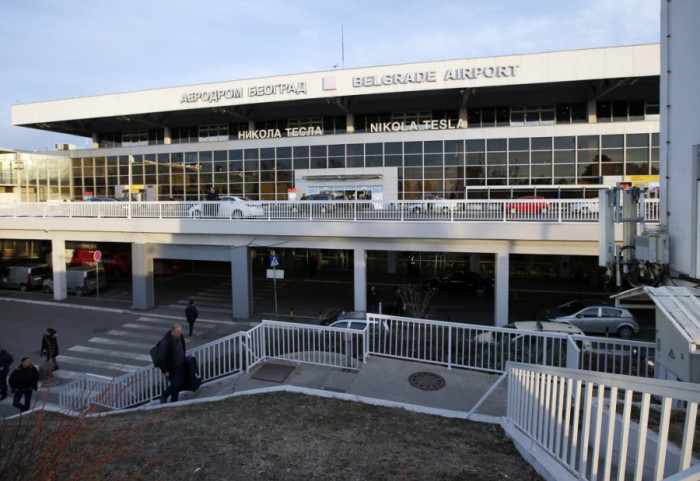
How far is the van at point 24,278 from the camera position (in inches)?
942

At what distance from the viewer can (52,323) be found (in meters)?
17.9

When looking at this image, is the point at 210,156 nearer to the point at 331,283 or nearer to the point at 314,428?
the point at 331,283

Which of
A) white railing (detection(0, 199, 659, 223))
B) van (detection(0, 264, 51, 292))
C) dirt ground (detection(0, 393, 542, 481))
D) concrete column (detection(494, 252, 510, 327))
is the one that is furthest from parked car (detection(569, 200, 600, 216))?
van (detection(0, 264, 51, 292))

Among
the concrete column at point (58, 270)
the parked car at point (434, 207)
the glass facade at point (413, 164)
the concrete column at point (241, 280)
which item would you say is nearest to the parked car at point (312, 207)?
the concrete column at point (241, 280)

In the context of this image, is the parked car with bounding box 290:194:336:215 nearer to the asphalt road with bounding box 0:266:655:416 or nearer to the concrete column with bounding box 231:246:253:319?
the concrete column with bounding box 231:246:253:319

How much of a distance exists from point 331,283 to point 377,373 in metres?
18.0

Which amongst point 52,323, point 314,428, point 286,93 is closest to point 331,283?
point 286,93

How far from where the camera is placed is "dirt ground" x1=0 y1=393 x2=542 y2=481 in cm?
430

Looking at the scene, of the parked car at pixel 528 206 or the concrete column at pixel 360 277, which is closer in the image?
the parked car at pixel 528 206

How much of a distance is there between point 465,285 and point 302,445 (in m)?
18.7

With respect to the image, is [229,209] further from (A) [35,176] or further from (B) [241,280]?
(A) [35,176]

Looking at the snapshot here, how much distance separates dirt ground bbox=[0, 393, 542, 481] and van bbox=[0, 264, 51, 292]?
21744 mm

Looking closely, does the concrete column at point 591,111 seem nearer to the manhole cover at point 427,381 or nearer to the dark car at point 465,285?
the dark car at point 465,285

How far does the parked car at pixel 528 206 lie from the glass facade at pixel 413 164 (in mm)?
10236
